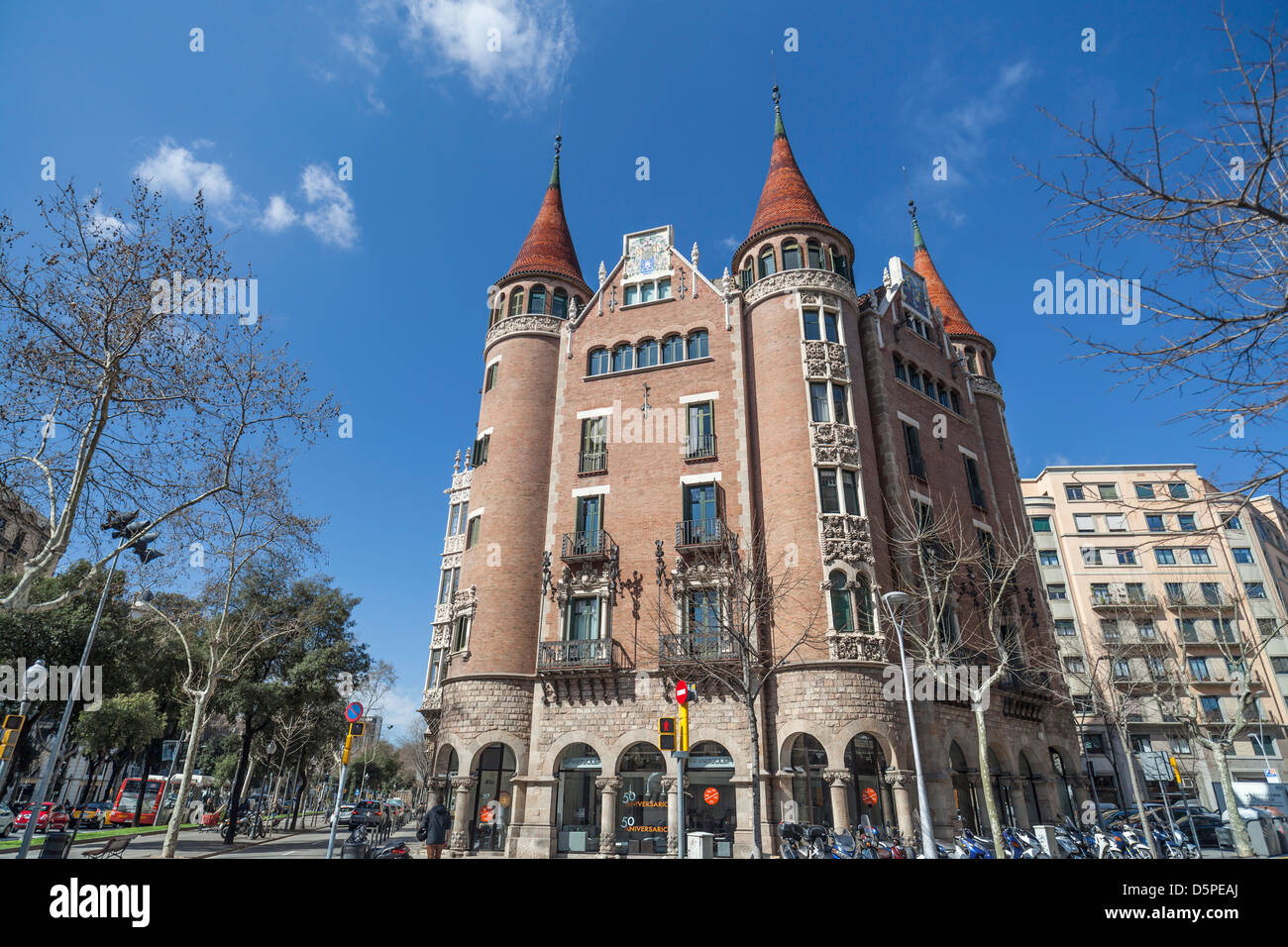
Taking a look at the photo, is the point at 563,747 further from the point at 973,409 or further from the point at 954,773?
the point at 973,409

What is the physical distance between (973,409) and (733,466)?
55.8ft

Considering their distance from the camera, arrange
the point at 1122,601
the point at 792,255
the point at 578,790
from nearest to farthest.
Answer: the point at 578,790
the point at 792,255
the point at 1122,601

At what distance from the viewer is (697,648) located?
24578 mm

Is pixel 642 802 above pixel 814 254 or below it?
below

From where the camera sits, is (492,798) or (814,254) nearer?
(492,798)

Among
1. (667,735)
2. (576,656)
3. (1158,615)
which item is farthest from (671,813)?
(1158,615)

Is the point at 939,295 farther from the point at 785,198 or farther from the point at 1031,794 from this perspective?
the point at 1031,794

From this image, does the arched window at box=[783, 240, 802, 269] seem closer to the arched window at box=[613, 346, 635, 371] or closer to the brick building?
the brick building

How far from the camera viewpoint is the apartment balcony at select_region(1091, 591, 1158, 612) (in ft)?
160

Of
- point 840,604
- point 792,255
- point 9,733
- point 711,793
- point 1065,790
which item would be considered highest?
point 792,255

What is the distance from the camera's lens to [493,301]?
34.7m

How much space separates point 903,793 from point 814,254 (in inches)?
863
